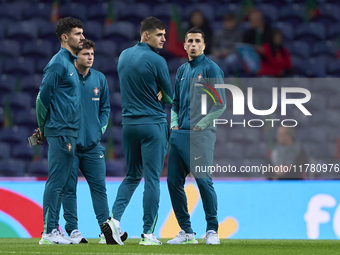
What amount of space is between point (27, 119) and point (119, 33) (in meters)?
2.01

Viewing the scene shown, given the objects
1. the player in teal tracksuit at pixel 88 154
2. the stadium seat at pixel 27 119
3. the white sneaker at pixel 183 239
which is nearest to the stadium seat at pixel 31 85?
the stadium seat at pixel 27 119

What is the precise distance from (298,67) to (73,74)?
16.2ft

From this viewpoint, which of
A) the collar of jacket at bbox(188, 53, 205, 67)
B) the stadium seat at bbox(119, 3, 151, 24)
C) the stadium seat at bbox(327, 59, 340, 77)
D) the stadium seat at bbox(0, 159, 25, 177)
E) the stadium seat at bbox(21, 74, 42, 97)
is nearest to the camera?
the collar of jacket at bbox(188, 53, 205, 67)

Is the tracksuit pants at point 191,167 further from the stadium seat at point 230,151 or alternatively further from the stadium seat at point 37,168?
the stadium seat at point 37,168

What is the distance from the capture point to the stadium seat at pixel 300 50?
9016 millimetres

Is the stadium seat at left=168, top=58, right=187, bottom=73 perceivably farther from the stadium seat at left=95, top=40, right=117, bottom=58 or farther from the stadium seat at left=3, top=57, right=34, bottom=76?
the stadium seat at left=3, top=57, right=34, bottom=76

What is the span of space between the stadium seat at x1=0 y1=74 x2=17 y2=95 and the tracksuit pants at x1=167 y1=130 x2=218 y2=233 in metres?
4.45

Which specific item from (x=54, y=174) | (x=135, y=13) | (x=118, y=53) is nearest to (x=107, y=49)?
(x=118, y=53)

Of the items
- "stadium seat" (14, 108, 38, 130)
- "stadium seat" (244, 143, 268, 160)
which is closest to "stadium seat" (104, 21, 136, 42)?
"stadium seat" (14, 108, 38, 130)

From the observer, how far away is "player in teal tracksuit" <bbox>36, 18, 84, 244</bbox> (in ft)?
15.2

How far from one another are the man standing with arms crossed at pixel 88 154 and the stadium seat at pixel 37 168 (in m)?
2.64

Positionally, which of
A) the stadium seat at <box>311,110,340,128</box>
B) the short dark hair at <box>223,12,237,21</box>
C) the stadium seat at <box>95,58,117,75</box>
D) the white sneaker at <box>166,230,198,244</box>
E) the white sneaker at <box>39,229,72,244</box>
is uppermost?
the short dark hair at <box>223,12,237,21</box>

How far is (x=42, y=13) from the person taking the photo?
9.51 m

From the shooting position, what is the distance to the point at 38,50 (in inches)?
354
